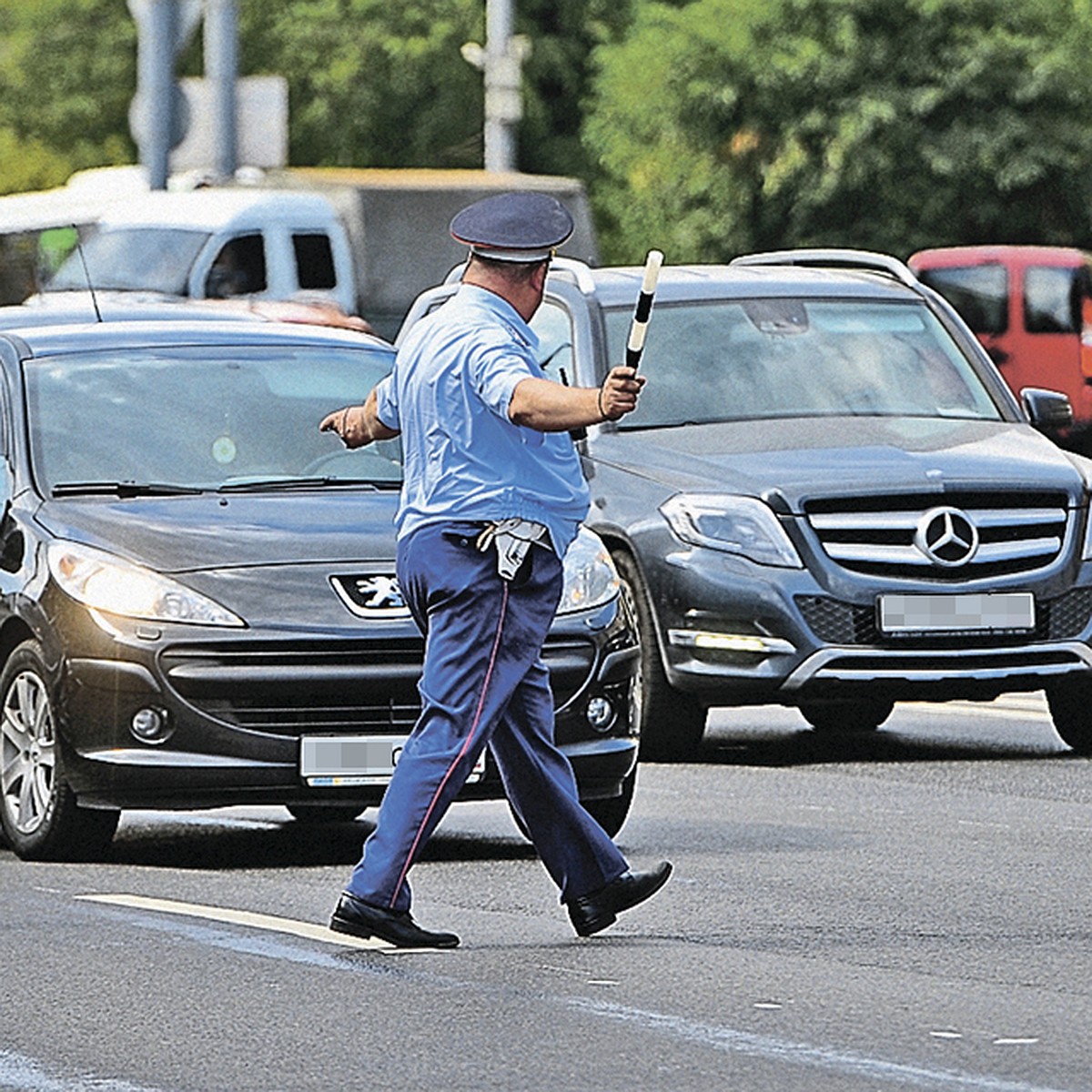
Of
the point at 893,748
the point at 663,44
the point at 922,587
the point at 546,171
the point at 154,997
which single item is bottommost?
the point at 546,171

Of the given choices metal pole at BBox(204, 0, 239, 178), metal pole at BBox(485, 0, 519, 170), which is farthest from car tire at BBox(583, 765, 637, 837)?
metal pole at BBox(485, 0, 519, 170)

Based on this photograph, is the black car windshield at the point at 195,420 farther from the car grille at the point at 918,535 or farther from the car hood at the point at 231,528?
the car grille at the point at 918,535

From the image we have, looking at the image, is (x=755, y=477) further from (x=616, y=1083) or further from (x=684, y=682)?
(x=616, y=1083)

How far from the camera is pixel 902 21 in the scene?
42.9 meters

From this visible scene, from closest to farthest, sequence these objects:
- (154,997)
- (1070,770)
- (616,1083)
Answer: (616,1083), (154,997), (1070,770)

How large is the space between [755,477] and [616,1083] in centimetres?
642

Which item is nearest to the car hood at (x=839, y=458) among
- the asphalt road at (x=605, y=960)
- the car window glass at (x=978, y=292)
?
the asphalt road at (x=605, y=960)

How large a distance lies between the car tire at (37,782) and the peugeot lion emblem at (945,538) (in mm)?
3582

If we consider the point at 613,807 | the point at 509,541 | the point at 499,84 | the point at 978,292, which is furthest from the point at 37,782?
the point at 499,84

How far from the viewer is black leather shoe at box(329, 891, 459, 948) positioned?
8172 millimetres

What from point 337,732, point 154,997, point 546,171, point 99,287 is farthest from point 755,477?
point 546,171

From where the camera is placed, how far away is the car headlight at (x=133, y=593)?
32.3ft

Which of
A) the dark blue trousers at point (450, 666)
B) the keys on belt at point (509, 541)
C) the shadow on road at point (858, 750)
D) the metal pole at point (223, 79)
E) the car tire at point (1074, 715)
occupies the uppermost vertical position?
the keys on belt at point (509, 541)

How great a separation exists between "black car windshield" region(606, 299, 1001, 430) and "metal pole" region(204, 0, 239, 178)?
18280mm
